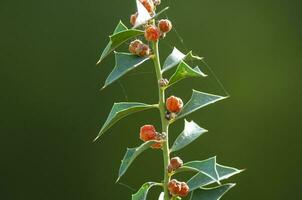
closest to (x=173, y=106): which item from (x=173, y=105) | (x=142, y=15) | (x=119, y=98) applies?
(x=173, y=105)

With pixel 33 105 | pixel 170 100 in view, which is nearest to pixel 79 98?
pixel 33 105

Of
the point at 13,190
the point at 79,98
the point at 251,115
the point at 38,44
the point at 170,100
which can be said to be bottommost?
the point at 13,190

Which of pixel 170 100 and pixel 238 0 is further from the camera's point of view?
pixel 238 0

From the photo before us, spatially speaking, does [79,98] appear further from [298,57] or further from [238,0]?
[298,57]

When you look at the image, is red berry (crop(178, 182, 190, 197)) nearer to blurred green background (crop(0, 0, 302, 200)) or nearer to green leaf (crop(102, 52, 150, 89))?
green leaf (crop(102, 52, 150, 89))

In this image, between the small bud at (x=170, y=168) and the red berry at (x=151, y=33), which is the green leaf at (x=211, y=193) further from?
the red berry at (x=151, y=33)

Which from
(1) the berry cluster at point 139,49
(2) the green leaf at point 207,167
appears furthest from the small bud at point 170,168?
(1) the berry cluster at point 139,49

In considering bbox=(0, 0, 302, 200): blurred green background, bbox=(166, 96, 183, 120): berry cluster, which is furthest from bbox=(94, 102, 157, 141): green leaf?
bbox=(0, 0, 302, 200): blurred green background
